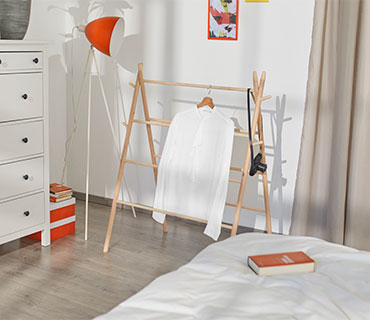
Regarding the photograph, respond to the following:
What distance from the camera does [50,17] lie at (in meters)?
4.04

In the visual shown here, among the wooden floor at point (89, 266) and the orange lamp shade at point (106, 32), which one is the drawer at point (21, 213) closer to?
the wooden floor at point (89, 266)

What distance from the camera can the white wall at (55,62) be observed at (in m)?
3.95

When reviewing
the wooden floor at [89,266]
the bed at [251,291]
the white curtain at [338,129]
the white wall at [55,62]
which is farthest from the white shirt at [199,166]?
the white wall at [55,62]

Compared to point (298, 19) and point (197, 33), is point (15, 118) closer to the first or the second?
point (197, 33)

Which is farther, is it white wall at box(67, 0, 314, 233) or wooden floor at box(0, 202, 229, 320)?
white wall at box(67, 0, 314, 233)

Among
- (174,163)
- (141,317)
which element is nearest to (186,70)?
(174,163)

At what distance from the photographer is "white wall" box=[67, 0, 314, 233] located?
3.37m

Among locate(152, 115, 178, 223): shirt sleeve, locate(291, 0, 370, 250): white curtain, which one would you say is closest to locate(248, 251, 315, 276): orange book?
locate(152, 115, 178, 223): shirt sleeve

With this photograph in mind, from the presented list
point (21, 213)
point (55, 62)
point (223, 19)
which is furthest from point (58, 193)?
point (223, 19)

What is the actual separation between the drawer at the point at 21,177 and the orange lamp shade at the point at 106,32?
2.55 feet

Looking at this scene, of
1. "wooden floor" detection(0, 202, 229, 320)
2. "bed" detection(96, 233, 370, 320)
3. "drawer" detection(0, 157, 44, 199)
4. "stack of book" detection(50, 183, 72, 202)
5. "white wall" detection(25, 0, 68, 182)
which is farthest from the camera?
"white wall" detection(25, 0, 68, 182)

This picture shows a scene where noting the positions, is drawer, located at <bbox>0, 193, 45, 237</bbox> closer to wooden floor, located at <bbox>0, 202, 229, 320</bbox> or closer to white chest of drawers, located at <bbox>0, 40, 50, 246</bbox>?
white chest of drawers, located at <bbox>0, 40, 50, 246</bbox>

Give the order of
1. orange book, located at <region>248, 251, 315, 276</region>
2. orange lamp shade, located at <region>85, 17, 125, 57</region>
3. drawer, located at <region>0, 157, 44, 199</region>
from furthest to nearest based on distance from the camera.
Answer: orange lamp shade, located at <region>85, 17, 125, 57</region>
drawer, located at <region>0, 157, 44, 199</region>
orange book, located at <region>248, 251, 315, 276</region>

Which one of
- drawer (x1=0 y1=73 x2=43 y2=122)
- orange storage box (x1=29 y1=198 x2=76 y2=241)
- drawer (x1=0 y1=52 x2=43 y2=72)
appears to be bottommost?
orange storage box (x1=29 y1=198 x2=76 y2=241)
